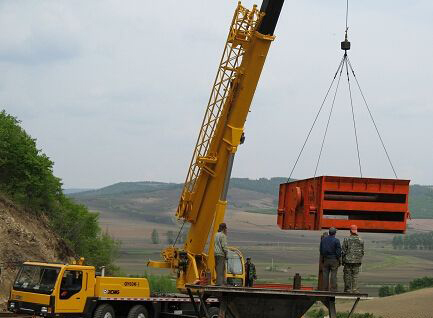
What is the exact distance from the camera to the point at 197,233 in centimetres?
2372

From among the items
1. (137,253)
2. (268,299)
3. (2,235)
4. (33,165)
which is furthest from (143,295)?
(137,253)

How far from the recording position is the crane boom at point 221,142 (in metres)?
22.5

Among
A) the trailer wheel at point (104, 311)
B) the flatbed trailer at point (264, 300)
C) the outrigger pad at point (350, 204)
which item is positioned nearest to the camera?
the flatbed trailer at point (264, 300)

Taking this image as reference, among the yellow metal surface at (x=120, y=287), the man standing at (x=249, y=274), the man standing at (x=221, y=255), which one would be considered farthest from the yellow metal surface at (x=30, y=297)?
the man standing at (x=249, y=274)

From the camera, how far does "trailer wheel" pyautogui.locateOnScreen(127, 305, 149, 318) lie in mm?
22047

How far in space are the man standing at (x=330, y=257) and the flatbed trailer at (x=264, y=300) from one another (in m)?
0.39

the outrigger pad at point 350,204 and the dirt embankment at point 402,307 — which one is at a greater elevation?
the outrigger pad at point 350,204

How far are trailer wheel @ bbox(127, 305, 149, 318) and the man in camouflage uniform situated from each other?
8016 mm

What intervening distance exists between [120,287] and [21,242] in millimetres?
15629

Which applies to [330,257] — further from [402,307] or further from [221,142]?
[402,307]

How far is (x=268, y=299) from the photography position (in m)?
16.1

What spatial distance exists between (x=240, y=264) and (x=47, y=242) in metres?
18.2

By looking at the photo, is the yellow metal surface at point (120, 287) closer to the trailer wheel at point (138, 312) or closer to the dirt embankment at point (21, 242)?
the trailer wheel at point (138, 312)

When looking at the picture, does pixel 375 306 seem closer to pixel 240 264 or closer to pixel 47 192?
pixel 47 192
